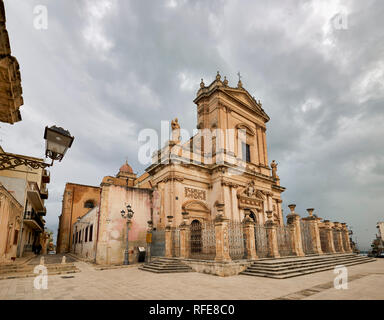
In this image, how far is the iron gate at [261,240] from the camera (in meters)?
13.0

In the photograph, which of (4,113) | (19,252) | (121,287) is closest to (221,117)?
(121,287)

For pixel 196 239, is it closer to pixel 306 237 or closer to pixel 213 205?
pixel 213 205

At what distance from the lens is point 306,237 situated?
15758 mm

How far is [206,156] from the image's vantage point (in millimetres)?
20250

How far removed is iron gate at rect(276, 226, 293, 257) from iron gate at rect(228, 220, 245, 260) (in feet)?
11.0

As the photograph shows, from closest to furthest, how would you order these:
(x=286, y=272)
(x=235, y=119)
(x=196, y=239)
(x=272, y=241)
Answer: (x=286, y=272)
(x=272, y=241)
(x=196, y=239)
(x=235, y=119)

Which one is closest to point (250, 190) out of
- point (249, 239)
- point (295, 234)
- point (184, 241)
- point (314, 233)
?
point (314, 233)

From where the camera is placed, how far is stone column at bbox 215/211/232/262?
430 inches

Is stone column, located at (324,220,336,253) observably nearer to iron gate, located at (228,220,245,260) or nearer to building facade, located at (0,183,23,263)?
iron gate, located at (228,220,245,260)

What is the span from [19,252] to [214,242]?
17144 millimetres

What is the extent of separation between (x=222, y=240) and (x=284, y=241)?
18.1ft

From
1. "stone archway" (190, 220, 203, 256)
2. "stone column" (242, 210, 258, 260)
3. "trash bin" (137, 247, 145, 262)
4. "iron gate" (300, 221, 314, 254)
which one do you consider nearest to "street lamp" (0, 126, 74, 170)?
"stone column" (242, 210, 258, 260)
